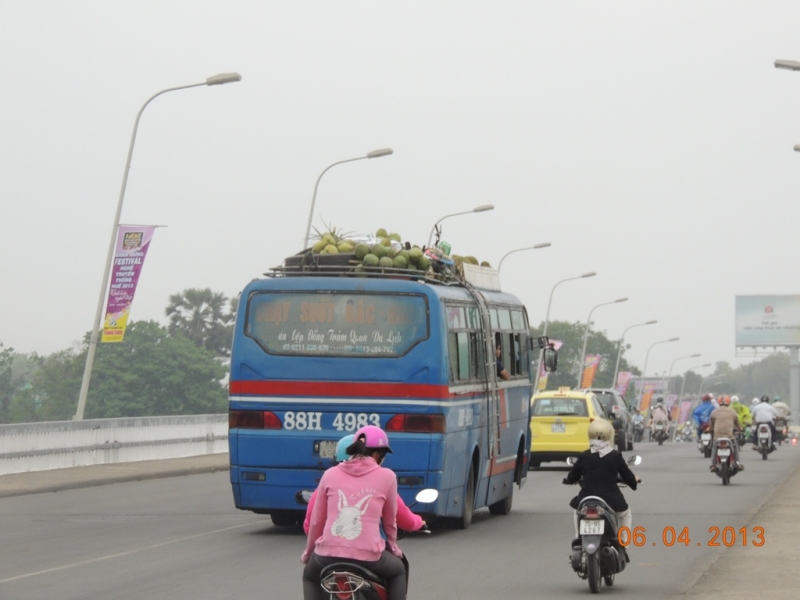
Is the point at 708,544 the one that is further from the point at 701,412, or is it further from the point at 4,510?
the point at 701,412

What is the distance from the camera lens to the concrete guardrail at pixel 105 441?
82.9ft

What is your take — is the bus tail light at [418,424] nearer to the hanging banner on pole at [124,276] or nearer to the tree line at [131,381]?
the hanging banner on pole at [124,276]

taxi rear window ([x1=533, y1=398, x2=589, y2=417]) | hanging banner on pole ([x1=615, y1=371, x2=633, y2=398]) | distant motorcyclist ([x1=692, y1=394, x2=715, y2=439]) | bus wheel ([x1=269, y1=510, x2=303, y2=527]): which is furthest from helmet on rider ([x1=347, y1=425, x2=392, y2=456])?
hanging banner on pole ([x1=615, y1=371, x2=633, y2=398])

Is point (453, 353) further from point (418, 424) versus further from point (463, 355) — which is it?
point (418, 424)

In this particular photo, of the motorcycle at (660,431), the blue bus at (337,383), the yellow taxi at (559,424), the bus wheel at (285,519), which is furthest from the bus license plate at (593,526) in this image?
the motorcycle at (660,431)

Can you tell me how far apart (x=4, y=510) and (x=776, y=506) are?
10.4m

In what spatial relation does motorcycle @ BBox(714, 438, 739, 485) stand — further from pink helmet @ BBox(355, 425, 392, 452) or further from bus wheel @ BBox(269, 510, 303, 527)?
pink helmet @ BBox(355, 425, 392, 452)

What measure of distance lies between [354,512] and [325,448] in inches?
343

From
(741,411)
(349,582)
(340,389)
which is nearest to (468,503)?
(340,389)

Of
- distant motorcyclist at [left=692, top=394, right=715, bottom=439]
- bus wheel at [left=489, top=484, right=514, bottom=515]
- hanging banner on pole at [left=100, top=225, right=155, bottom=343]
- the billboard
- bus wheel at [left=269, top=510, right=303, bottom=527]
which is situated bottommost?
bus wheel at [left=269, top=510, right=303, bottom=527]

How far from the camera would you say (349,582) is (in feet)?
22.5

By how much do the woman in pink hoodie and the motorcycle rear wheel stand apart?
4.64 metres

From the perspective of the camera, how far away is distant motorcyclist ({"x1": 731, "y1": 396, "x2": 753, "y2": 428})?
37.7 meters

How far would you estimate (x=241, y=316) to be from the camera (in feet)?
53.1
